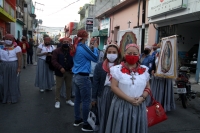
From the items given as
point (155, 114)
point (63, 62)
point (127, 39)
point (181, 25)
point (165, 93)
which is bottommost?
point (165, 93)

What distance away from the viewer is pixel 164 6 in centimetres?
1155

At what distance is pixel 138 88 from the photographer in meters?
2.69

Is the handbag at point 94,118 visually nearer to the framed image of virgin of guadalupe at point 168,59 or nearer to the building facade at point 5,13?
the framed image of virgin of guadalupe at point 168,59

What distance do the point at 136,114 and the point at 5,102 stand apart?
4.48 m

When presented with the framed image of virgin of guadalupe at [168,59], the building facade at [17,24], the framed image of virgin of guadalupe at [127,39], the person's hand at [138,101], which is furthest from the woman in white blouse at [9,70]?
the building facade at [17,24]

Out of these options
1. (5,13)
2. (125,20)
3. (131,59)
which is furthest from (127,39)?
(125,20)

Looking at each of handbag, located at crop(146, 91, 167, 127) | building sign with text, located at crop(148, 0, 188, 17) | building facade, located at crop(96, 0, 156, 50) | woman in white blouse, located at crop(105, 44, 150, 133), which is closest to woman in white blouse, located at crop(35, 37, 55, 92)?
woman in white blouse, located at crop(105, 44, 150, 133)

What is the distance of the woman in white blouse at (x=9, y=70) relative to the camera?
5.59 meters

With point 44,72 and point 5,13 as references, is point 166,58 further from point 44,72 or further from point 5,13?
point 5,13

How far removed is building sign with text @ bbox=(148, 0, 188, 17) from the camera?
32.8ft

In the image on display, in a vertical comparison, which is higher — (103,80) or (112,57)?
(112,57)

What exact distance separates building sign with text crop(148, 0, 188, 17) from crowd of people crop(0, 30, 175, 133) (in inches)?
188

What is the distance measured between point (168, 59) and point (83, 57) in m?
2.35

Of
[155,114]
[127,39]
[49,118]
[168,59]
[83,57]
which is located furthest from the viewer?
[168,59]
